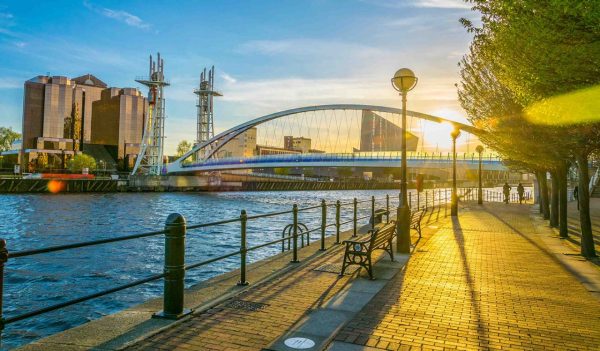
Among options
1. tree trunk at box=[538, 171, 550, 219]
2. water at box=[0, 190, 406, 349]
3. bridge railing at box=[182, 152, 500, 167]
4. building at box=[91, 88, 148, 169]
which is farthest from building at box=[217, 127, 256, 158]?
tree trunk at box=[538, 171, 550, 219]

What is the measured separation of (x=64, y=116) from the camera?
142 meters

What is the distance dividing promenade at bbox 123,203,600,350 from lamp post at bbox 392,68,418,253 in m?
0.79

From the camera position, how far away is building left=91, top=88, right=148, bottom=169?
460ft

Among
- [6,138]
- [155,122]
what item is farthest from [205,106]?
[6,138]

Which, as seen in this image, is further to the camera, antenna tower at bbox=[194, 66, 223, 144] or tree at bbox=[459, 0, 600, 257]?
antenna tower at bbox=[194, 66, 223, 144]

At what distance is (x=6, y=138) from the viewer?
6058 inches

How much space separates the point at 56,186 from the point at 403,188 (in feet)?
237

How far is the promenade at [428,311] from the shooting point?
5.14 meters

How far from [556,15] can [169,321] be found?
7.11 m

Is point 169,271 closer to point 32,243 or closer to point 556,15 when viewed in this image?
point 556,15

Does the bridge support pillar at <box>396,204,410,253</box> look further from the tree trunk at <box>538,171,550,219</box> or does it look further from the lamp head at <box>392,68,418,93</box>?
the tree trunk at <box>538,171,550,219</box>

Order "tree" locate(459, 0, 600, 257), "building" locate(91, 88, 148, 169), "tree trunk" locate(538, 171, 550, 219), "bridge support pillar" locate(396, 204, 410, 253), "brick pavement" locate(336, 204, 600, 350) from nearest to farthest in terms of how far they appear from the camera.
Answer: "brick pavement" locate(336, 204, 600, 350)
"tree" locate(459, 0, 600, 257)
"bridge support pillar" locate(396, 204, 410, 253)
"tree trunk" locate(538, 171, 550, 219)
"building" locate(91, 88, 148, 169)

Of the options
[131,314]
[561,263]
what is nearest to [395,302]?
[131,314]

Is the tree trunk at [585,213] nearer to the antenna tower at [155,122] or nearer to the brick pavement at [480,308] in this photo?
the brick pavement at [480,308]
